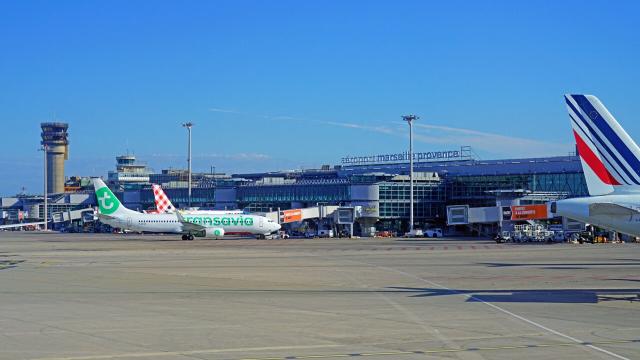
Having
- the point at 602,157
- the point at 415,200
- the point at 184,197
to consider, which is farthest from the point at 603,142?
the point at 184,197

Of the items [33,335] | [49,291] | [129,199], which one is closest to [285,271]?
[49,291]

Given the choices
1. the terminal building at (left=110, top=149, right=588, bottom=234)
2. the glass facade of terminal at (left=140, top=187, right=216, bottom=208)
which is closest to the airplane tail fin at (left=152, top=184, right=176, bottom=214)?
the terminal building at (left=110, top=149, right=588, bottom=234)

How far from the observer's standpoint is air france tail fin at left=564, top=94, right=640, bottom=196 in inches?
1236

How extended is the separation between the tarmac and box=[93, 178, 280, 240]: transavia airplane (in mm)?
61225

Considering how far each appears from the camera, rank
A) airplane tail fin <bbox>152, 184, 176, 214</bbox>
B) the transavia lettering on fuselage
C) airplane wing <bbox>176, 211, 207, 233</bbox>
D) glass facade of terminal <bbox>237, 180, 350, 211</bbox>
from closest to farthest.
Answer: airplane wing <bbox>176, 211, 207, 233</bbox>, the transavia lettering on fuselage, airplane tail fin <bbox>152, 184, 176, 214</bbox>, glass facade of terminal <bbox>237, 180, 350, 211</bbox>

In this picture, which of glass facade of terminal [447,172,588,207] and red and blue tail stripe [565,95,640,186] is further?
glass facade of terminal [447,172,588,207]

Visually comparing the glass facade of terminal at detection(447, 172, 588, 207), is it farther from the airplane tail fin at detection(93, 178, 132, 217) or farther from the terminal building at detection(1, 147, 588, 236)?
the airplane tail fin at detection(93, 178, 132, 217)

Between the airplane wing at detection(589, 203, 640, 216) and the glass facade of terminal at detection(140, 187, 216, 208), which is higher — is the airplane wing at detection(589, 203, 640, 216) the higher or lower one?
the lower one

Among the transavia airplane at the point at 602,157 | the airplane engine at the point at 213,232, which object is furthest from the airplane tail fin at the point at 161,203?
the transavia airplane at the point at 602,157

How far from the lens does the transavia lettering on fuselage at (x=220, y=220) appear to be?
10938 cm

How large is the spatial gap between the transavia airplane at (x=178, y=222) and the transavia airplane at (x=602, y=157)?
268 feet

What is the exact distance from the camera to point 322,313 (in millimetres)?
25953

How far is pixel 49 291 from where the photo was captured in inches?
1347

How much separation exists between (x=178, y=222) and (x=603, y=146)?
282 feet
